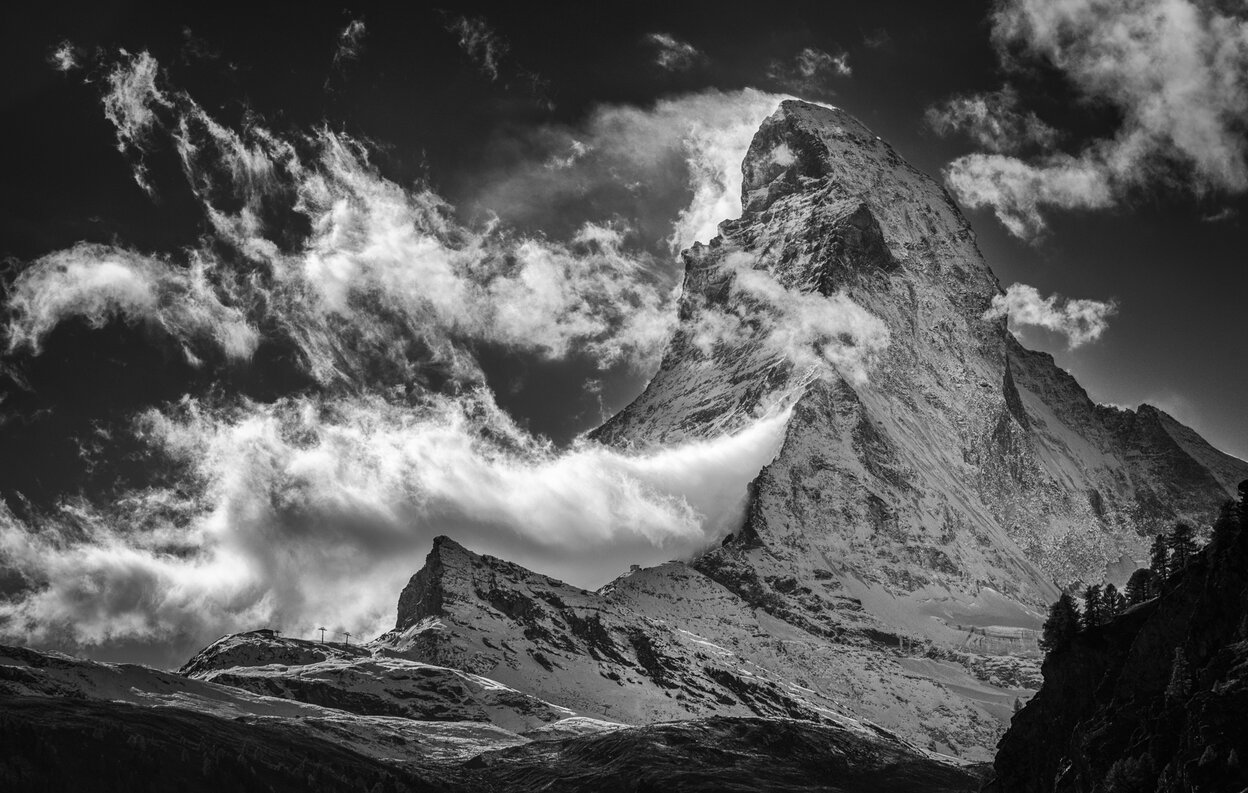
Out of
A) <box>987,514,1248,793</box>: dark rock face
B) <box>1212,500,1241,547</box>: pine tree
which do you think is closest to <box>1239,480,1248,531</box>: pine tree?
<box>987,514,1248,793</box>: dark rock face

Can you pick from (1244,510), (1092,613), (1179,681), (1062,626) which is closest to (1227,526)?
(1244,510)

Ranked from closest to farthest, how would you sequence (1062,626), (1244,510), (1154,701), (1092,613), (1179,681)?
(1179,681) < (1154,701) < (1244,510) < (1092,613) < (1062,626)

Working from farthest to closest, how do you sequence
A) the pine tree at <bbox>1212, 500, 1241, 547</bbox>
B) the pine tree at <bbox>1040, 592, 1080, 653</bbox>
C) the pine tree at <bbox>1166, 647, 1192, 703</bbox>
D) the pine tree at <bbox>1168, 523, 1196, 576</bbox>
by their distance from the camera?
the pine tree at <bbox>1168, 523, 1196, 576</bbox>, the pine tree at <bbox>1040, 592, 1080, 653</bbox>, the pine tree at <bbox>1212, 500, 1241, 547</bbox>, the pine tree at <bbox>1166, 647, 1192, 703</bbox>

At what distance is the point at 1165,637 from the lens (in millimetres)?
152375

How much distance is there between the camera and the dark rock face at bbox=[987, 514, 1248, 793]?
128m

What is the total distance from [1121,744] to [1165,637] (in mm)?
12661

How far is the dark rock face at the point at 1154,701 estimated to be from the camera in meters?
128

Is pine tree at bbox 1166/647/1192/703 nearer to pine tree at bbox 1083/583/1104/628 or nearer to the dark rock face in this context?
the dark rock face

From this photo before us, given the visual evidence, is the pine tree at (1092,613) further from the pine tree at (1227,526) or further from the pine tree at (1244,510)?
the pine tree at (1244,510)

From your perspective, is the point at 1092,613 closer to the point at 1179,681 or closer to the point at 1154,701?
the point at 1154,701

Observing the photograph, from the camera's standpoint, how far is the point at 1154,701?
14600 cm

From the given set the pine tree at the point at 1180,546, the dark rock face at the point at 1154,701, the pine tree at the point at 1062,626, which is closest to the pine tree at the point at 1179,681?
the dark rock face at the point at 1154,701

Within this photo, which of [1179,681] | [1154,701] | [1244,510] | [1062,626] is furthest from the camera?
[1062,626]

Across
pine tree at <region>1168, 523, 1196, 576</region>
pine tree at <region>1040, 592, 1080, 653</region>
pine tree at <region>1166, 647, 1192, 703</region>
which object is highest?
pine tree at <region>1168, 523, 1196, 576</region>
